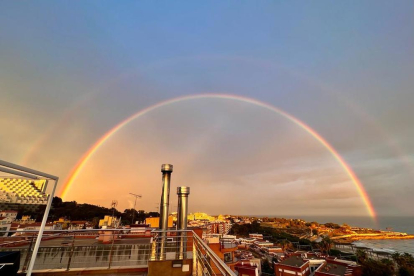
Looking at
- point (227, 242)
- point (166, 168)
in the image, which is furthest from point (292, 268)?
point (166, 168)

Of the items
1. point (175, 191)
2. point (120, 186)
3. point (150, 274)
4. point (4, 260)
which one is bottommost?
point (150, 274)

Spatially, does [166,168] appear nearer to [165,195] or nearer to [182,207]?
[165,195]

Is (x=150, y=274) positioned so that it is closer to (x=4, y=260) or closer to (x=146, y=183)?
(x=4, y=260)

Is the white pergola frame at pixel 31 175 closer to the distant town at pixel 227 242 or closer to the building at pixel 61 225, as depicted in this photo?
the distant town at pixel 227 242

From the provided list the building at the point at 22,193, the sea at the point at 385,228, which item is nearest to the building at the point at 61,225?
the building at the point at 22,193

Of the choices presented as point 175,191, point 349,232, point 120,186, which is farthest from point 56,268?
point 349,232

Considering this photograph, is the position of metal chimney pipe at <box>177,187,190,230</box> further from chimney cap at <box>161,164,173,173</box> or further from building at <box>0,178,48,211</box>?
building at <box>0,178,48,211</box>

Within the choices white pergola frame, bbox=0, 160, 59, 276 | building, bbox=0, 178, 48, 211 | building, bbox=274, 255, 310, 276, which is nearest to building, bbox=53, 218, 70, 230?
white pergola frame, bbox=0, 160, 59, 276

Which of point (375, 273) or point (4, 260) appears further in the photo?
point (375, 273)
